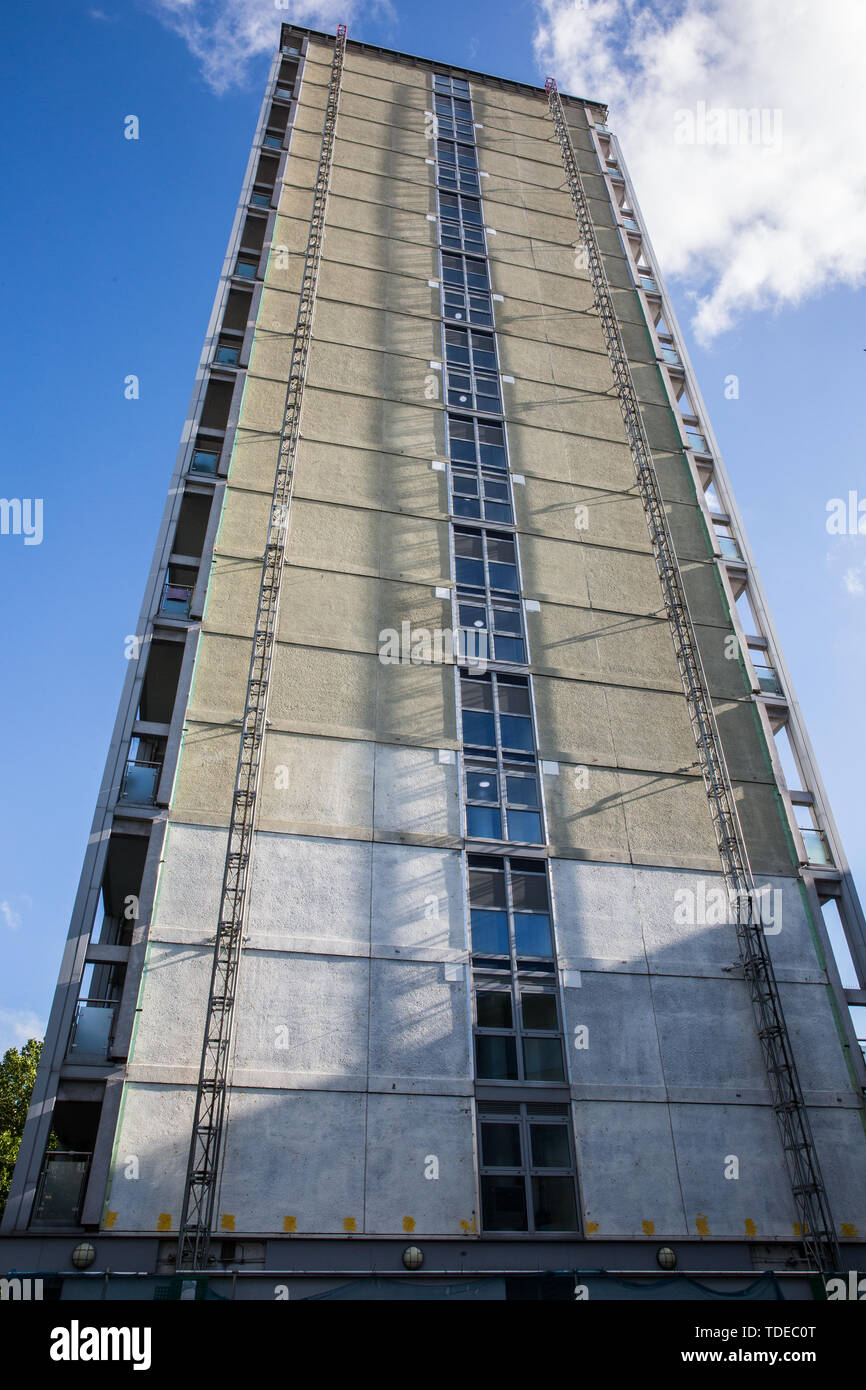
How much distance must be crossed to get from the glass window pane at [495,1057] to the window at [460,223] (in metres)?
29.3

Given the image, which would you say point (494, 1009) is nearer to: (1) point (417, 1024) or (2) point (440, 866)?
(1) point (417, 1024)

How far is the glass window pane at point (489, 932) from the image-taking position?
21.4m

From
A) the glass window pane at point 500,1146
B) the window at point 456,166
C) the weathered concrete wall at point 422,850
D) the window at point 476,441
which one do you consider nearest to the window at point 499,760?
the weathered concrete wall at point 422,850

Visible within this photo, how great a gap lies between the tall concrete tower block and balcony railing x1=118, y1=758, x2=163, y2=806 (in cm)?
11

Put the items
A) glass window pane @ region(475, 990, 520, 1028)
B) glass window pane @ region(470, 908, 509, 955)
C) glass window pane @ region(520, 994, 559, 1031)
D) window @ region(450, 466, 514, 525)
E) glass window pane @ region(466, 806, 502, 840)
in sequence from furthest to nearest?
window @ region(450, 466, 514, 525), glass window pane @ region(466, 806, 502, 840), glass window pane @ region(470, 908, 509, 955), glass window pane @ region(520, 994, 559, 1031), glass window pane @ region(475, 990, 520, 1028)

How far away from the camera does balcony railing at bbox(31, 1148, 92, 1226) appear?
1684cm

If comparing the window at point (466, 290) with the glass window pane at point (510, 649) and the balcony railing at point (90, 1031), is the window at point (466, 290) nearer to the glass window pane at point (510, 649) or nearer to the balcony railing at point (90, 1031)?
the glass window pane at point (510, 649)

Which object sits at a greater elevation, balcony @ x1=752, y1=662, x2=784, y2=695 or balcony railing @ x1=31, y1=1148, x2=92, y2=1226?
balcony @ x1=752, y1=662, x2=784, y2=695

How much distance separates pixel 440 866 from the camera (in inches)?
871

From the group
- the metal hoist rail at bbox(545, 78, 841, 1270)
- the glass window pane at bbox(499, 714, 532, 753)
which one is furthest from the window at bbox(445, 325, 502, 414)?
the glass window pane at bbox(499, 714, 532, 753)

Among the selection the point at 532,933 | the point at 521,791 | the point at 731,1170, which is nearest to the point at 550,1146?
the point at 731,1170

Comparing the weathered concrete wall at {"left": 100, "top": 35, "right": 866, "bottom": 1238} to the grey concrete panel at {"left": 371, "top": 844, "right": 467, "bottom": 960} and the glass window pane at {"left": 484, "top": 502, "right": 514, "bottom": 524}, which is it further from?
the glass window pane at {"left": 484, "top": 502, "right": 514, "bottom": 524}

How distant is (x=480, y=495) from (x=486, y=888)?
41.7ft

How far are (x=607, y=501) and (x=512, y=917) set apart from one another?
1454 cm
